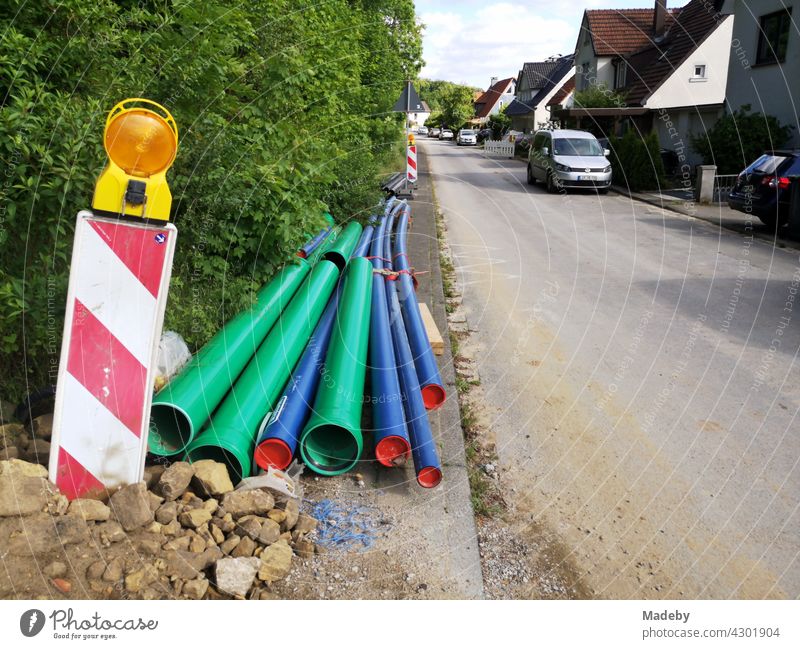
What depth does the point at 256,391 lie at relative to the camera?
14.3 feet

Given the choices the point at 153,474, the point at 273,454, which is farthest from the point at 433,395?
the point at 153,474

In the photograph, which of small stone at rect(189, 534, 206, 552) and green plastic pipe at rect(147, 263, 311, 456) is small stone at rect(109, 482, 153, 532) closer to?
small stone at rect(189, 534, 206, 552)

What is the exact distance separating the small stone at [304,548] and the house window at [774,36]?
2209 centimetres

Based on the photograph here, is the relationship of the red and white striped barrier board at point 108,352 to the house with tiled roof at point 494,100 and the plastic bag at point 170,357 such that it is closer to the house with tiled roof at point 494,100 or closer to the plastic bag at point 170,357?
the plastic bag at point 170,357

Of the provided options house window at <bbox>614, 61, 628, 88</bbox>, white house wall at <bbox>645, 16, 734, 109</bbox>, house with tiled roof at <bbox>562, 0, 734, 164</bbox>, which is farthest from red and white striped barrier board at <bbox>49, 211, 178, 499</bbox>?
house window at <bbox>614, 61, 628, 88</bbox>

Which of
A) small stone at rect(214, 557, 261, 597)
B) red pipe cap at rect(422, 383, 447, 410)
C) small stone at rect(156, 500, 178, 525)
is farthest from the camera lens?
red pipe cap at rect(422, 383, 447, 410)

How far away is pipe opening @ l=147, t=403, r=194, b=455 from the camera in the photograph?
12.8ft

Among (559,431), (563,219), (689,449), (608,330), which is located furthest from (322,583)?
(563,219)

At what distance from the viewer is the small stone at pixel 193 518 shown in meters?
3.28

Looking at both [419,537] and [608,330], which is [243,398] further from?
[608,330]

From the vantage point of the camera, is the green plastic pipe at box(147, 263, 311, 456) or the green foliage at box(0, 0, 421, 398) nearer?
the green foliage at box(0, 0, 421, 398)

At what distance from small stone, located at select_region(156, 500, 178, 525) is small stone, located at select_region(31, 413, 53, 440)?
945 mm

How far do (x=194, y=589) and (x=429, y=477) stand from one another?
1.54 meters

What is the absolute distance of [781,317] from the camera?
26.5ft
